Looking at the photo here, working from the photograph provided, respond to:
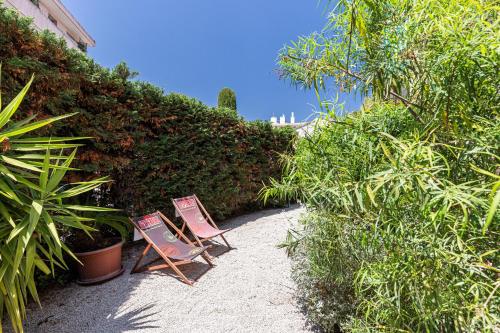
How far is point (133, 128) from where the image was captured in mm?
4844

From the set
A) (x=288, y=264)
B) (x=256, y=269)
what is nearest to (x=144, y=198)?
(x=256, y=269)

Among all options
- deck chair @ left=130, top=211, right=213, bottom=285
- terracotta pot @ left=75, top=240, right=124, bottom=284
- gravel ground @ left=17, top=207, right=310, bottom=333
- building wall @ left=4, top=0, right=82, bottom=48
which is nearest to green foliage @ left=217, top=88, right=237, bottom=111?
building wall @ left=4, top=0, right=82, bottom=48

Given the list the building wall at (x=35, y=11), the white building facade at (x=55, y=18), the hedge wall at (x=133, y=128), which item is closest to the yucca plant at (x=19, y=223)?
the hedge wall at (x=133, y=128)

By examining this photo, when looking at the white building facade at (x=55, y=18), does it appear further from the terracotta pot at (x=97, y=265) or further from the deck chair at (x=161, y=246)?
the terracotta pot at (x=97, y=265)

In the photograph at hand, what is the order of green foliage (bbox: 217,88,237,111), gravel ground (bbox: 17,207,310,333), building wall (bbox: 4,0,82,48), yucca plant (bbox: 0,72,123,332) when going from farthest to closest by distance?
green foliage (bbox: 217,88,237,111) → building wall (bbox: 4,0,82,48) → gravel ground (bbox: 17,207,310,333) → yucca plant (bbox: 0,72,123,332)

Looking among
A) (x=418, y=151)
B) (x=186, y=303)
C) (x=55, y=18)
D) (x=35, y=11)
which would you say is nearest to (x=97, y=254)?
(x=186, y=303)

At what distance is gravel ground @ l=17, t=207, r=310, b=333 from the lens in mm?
2941

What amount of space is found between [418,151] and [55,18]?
82.0 feet

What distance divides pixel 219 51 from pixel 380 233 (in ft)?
47.6

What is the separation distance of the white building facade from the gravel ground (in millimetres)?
13260

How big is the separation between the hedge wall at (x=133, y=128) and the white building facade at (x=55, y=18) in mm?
10667

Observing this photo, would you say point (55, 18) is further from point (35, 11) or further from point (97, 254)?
point (97, 254)

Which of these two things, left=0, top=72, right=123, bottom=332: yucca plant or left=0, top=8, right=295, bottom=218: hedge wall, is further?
left=0, top=8, right=295, bottom=218: hedge wall

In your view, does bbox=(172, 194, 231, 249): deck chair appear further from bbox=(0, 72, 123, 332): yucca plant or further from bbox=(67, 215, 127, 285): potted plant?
bbox=(0, 72, 123, 332): yucca plant
